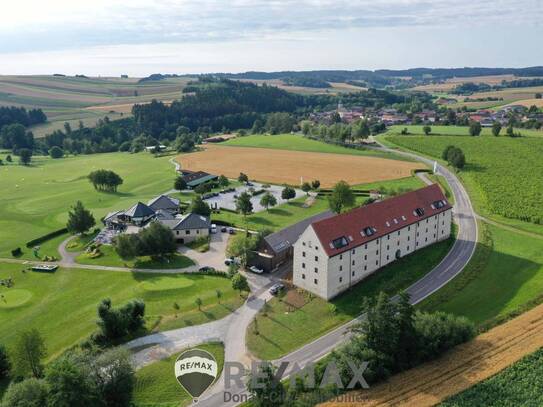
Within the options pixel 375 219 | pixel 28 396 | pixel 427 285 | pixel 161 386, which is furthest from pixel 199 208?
pixel 28 396

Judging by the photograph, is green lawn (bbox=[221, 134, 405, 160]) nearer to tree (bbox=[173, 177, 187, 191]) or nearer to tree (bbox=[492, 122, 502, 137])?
tree (bbox=[492, 122, 502, 137])

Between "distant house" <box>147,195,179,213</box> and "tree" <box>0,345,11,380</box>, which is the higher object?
"distant house" <box>147,195,179,213</box>

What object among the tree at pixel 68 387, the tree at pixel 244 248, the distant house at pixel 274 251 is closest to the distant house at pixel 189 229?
the tree at pixel 244 248

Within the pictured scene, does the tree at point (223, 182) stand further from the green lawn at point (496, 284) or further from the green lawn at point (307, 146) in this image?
the green lawn at point (496, 284)

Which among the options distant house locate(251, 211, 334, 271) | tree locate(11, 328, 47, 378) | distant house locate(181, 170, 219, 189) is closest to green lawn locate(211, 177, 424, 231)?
distant house locate(251, 211, 334, 271)

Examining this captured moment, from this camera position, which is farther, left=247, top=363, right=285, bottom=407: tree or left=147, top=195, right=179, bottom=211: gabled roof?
left=147, top=195, right=179, bottom=211: gabled roof

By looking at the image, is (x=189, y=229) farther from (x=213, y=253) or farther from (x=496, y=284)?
(x=496, y=284)

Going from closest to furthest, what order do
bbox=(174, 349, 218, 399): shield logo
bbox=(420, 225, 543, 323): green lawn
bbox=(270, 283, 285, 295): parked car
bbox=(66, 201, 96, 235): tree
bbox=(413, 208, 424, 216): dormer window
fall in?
bbox=(174, 349, 218, 399): shield logo < bbox=(420, 225, 543, 323): green lawn < bbox=(270, 283, 285, 295): parked car < bbox=(413, 208, 424, 216): dormer window < bbox=(66, 201, 96, 235): tree

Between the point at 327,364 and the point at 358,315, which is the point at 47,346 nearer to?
the point at 327,364
